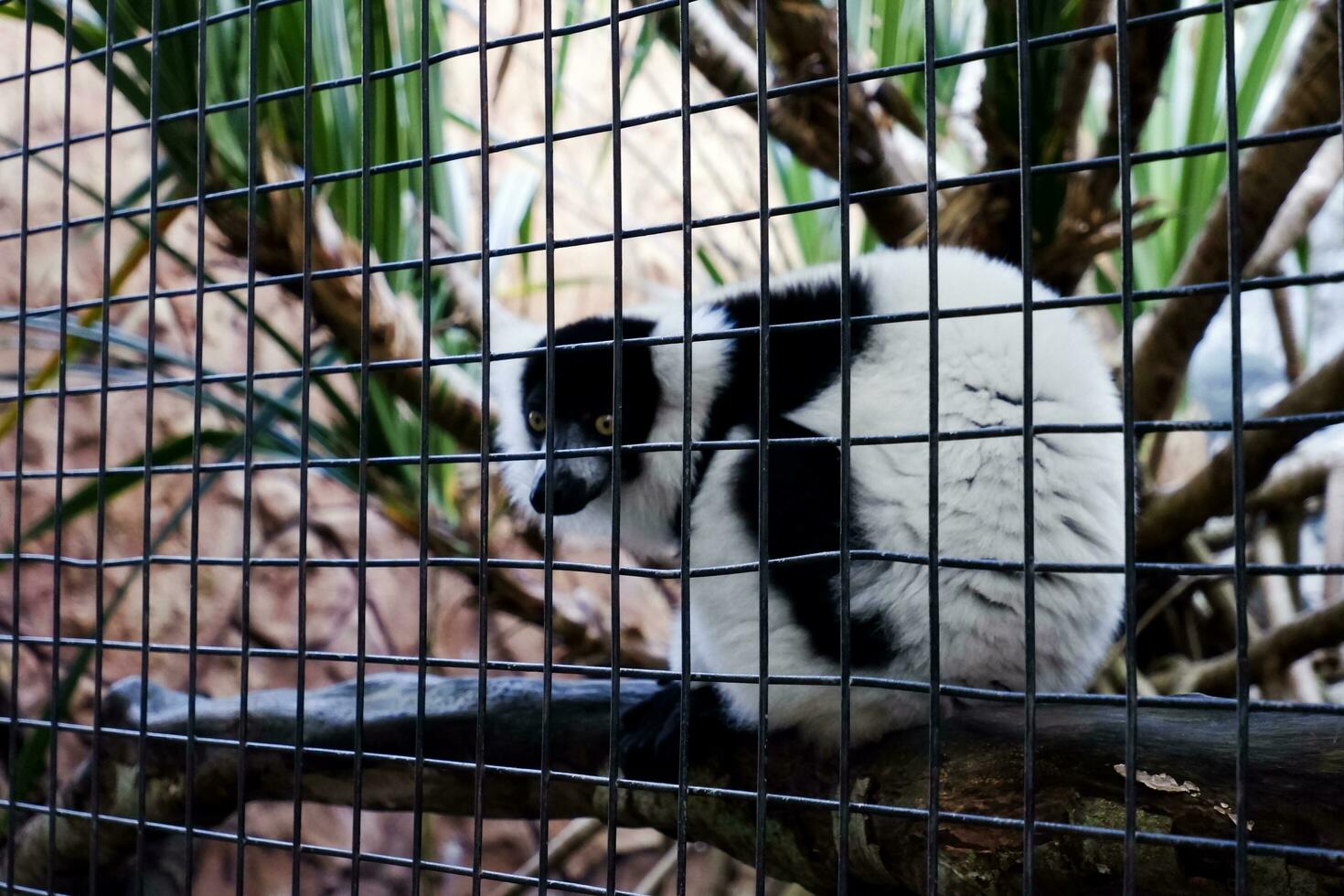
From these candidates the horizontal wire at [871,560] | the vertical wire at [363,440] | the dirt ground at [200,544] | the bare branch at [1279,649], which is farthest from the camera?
the dirt ground at [200,544]

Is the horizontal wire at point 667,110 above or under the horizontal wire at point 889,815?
above

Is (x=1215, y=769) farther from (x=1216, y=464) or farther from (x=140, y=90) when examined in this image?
(x=140, y=90)

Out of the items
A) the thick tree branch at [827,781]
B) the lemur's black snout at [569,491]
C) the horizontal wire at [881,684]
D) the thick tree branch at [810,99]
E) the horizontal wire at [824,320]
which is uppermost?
the thick tree branch at [810,99]

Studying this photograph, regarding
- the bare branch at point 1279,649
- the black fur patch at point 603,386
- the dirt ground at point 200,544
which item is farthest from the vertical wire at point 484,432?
the dirt ground at point 200,544

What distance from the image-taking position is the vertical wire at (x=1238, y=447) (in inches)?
36.5

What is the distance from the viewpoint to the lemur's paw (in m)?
2.04

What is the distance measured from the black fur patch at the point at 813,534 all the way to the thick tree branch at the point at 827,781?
176mm

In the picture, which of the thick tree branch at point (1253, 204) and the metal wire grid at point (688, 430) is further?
the thick tree branch at point (1253, 204)

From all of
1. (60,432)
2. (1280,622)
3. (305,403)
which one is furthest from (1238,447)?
(1280,622)

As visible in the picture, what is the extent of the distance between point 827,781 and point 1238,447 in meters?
1.11

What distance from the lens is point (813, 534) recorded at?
73.6 inches

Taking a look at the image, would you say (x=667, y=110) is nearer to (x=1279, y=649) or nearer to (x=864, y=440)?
(x=864, y=440)

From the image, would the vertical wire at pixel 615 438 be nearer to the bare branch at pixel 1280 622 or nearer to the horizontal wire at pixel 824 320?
the horizontal wire at pixel 824 320

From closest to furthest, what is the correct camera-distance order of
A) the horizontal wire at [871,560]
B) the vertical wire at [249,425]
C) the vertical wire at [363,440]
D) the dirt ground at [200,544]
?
the horizontal wire at [871,560] < the vertical wire at [363,440] < the vertical wire at [249,425] < the dirt ground at [200,544]
